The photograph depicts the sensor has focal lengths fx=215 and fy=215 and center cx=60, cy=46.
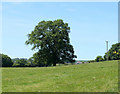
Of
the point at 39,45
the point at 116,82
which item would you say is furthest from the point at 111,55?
the point at 116,82

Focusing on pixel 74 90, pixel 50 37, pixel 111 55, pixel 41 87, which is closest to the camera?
pixel 74 90

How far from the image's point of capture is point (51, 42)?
189 feet

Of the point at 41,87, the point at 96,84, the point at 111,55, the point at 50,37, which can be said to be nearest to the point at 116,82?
the point at 96,84

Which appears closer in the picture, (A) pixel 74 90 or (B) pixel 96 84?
(A) pixel 74 90

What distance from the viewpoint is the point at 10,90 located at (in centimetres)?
1312

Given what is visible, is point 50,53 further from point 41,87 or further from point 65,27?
point 41,87

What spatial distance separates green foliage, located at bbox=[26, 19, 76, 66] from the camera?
57125 millimetres

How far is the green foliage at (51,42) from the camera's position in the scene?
57125 millimetres

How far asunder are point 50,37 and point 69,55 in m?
7.90

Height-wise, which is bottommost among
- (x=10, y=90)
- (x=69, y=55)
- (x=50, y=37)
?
(x=10, y=90)

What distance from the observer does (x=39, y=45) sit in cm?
5775

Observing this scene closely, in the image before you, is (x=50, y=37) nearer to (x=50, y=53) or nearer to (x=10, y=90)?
(x=50, y=53)

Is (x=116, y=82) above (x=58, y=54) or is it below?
below

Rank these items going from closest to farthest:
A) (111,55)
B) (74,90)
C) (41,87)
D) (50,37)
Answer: (74,90) < (41,87) < (50,37) < (111,55)
